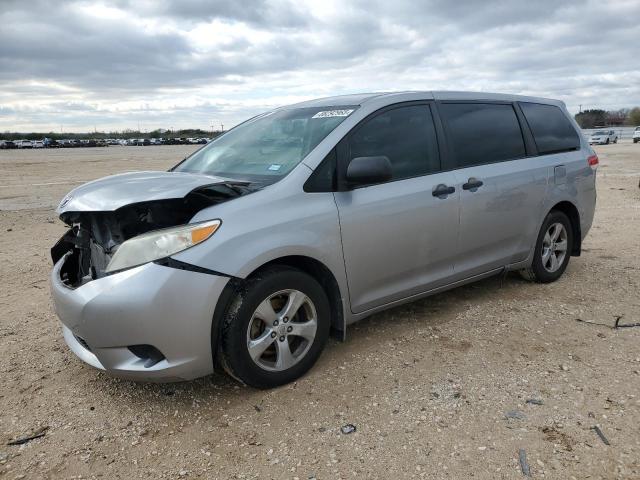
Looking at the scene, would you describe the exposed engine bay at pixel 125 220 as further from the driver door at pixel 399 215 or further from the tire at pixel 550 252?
the tire at pixel 550 252

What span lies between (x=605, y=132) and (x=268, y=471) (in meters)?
50.6

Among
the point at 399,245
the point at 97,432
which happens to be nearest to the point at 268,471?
the point at 97,432

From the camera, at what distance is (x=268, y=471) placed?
2.48m

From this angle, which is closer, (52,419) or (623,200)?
(52,419)

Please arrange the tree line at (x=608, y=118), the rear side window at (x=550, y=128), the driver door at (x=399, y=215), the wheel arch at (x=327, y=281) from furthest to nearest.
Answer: the tree line at (x=608, y=118)
the rear side window at (x=550, y=128)
the driver door at (x=399, y=215)
the wheel arch at (x=327, y=281)

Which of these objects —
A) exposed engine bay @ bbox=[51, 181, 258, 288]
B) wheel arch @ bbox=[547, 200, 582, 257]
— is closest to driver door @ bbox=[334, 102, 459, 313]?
exposed engine bay @ bbox=[51, 181, 258, 288]

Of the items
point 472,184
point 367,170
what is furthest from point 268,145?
point 472,184

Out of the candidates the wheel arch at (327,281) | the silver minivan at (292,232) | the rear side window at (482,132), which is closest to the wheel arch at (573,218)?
the silver minivan at (292,232)

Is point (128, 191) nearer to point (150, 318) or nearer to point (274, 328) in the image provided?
point (150, 318)

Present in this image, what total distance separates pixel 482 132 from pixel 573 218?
5.19ft

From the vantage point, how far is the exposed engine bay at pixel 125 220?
3023 millimetres

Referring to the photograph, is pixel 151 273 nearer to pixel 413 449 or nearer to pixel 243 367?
pixel 243 367

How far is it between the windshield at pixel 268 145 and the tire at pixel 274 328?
683mm

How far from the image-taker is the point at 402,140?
381 cm
